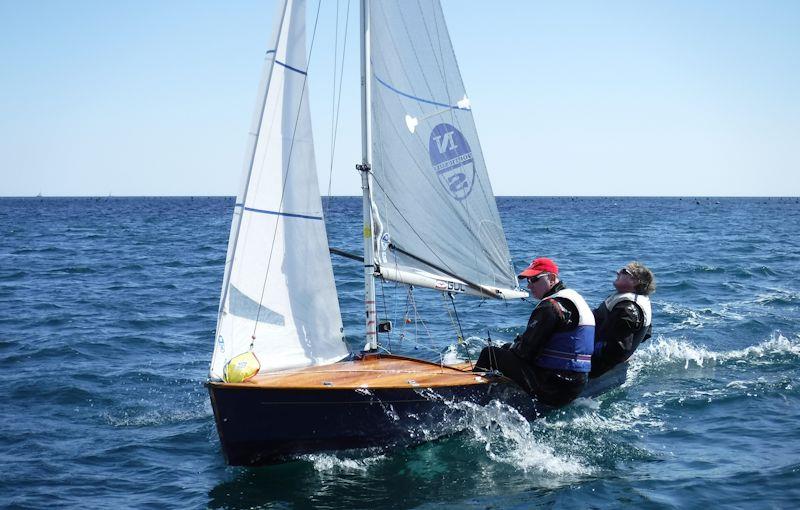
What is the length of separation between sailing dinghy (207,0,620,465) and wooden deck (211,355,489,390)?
0.02 m

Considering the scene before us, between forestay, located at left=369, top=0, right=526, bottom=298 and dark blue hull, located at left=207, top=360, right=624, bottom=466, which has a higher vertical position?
forestay, located at left=369, top=0, right=526, bottom=298

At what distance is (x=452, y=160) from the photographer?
9.19 m

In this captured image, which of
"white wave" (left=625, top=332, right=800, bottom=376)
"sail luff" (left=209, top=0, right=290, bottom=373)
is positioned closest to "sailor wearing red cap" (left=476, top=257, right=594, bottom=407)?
"sail luff" (left=209, top=0, right=290, bottom=373)

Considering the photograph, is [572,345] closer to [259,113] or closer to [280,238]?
[280,238]

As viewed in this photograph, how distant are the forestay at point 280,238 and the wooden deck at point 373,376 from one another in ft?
1.06

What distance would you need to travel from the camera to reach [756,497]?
22.4ft

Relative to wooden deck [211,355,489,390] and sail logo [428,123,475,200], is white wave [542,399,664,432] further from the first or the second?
sail logo [428,123,475,200]

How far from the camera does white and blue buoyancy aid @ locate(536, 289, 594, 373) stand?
8.04m

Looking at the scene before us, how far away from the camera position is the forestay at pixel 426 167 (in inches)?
339

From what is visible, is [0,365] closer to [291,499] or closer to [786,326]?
[291,499]

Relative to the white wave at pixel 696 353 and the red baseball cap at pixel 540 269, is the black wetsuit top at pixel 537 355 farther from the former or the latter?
the white wave at pixel 696 353

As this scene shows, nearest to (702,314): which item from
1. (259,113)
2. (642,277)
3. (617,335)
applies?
(642,277)

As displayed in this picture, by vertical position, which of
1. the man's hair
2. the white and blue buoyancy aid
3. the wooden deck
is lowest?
the wooden deck

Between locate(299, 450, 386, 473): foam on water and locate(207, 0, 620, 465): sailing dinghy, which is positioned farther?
locate(299, 450, 386, 473): foam on water
